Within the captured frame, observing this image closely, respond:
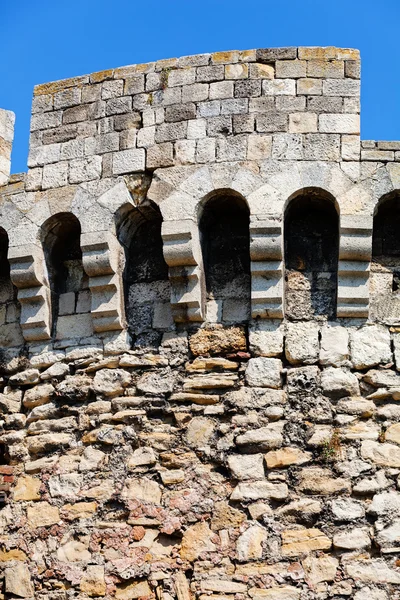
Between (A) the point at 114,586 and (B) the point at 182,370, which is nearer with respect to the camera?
(A) the point at 114,586

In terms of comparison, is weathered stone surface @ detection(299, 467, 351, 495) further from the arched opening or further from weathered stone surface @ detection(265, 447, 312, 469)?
the arched opening

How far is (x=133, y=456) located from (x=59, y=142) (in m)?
2.52

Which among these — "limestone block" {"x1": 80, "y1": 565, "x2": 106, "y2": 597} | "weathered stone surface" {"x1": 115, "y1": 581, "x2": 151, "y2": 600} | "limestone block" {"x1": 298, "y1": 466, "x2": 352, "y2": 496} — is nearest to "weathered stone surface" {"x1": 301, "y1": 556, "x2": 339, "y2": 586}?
"limestone block" {"x1": 298, "y1": 466, "x2": 352, "y2": 496}

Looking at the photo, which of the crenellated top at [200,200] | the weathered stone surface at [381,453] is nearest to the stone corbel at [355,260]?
the crenellated top at [200,200]

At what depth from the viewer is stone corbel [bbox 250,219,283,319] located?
289 inches

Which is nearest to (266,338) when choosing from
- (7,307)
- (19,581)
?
(7,307)

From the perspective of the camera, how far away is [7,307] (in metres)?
8.27

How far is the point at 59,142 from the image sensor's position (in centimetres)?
820

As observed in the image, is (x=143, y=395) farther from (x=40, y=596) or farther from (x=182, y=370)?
(x=40, y=596)

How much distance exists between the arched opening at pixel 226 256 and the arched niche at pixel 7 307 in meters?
1.53

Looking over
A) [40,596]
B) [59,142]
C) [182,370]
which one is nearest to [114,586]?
[40,596]

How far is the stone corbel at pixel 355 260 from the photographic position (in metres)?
7.31

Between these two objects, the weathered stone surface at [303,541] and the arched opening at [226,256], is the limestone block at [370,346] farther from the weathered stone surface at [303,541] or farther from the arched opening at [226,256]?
the weathered stone surface at [303,541]

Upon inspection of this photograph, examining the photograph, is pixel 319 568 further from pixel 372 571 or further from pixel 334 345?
pixel 334 345
